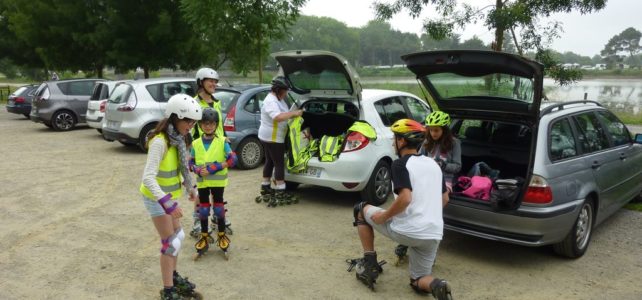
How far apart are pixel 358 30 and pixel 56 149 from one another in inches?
3359

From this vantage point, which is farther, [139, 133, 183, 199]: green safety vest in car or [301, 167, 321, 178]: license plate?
[301, 167, 321, 178]: license plate

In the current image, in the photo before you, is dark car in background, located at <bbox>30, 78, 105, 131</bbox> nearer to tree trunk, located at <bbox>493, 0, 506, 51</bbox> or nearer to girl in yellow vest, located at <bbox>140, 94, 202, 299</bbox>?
tree trunk, located at <bbox>493, 0, 506, 51</bbox>

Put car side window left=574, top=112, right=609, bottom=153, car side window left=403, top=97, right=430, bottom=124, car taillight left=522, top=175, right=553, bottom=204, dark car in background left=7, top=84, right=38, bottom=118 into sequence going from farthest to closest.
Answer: dark car in background left=7, top=84, right=38, bottom=118, car side window left=403, top=97, right=430, bottom=124, car side window left=574, top=112, right=609, bottom=153, car taillight left=522, top=175, right=553, bottom=204

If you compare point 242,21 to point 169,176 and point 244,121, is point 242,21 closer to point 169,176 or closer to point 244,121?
point 244,121

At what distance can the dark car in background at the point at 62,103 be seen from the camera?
14727 millimetres

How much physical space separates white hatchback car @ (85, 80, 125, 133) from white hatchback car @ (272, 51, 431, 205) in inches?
306

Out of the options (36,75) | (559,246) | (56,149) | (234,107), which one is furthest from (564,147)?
(36,75)

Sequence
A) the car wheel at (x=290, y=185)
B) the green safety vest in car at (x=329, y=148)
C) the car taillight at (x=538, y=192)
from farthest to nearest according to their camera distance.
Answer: the car wheel at (x=290, y=185)
the green safety vest in car at (x=329, y=148)
the car taillight at (x=538, y=192)

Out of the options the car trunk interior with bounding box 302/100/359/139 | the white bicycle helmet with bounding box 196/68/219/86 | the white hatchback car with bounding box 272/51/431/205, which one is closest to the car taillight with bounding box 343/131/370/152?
the white hatchback car with bounding box 272/51/431/205

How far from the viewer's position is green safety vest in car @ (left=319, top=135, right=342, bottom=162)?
648 centimetres

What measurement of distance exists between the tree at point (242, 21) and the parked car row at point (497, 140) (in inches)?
254

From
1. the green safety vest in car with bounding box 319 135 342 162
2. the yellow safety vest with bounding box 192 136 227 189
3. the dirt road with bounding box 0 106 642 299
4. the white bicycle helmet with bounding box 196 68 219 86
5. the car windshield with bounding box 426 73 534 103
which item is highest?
the white bicycle helmet with bounding box 196 68 219 86

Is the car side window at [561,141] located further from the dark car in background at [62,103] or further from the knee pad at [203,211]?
the dark car in background at [62,103]

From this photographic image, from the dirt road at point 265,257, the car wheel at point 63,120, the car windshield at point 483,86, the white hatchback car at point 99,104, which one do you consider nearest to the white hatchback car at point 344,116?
the dirt road at point 265,257
